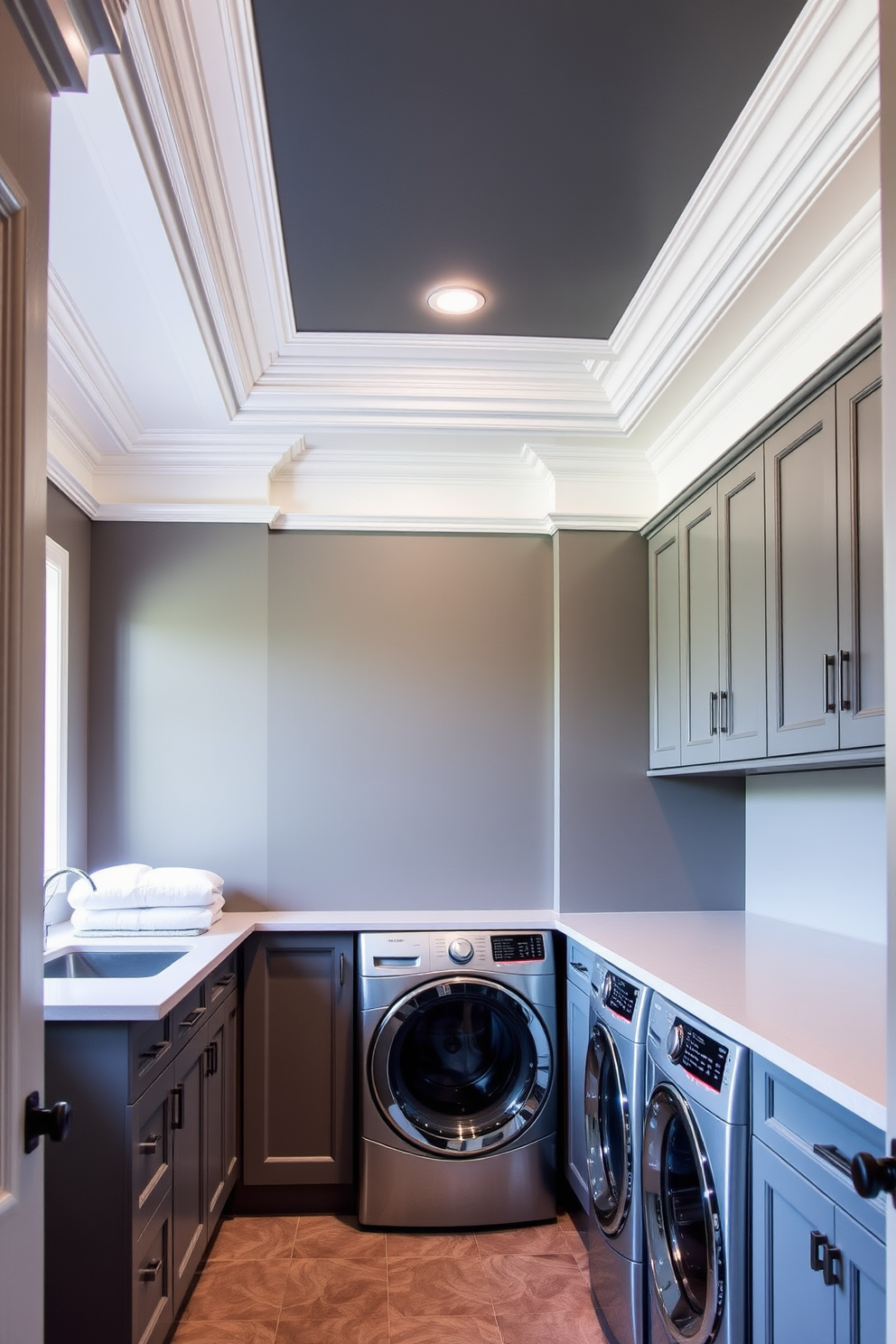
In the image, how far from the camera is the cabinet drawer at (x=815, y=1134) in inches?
57.4

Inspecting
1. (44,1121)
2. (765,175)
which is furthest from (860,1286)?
(765,175)

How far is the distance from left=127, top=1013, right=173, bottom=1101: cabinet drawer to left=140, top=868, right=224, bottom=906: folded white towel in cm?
81

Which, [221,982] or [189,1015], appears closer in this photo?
[189,1015]

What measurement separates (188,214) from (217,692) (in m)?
1.85

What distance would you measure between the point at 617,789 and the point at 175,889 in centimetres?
159

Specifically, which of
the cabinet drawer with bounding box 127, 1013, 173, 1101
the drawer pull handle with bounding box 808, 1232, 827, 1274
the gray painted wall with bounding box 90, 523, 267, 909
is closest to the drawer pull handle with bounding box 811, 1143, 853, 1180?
the drawer pull handle with bounding box 808, 1232, 827, 1274

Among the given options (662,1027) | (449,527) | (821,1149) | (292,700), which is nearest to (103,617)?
(292,700)

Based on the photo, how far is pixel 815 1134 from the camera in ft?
5.29

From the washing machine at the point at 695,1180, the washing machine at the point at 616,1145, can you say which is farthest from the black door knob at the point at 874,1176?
the washing machine at the point at 616,1145

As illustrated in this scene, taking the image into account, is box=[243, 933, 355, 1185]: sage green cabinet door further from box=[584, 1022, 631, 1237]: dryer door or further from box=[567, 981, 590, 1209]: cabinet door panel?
box=[584, 1022, 631, 1237]: dryer door

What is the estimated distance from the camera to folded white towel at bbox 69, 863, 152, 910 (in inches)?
126

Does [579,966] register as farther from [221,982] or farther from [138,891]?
[138,891]

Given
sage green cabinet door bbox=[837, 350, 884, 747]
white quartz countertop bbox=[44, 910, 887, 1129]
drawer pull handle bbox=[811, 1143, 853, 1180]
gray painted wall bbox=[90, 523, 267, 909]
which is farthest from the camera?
gray painted wall bbox=[90, 523, 267, 909]

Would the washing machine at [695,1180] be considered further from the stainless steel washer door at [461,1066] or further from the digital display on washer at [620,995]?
the stainless steel washer door at [461,1066]
